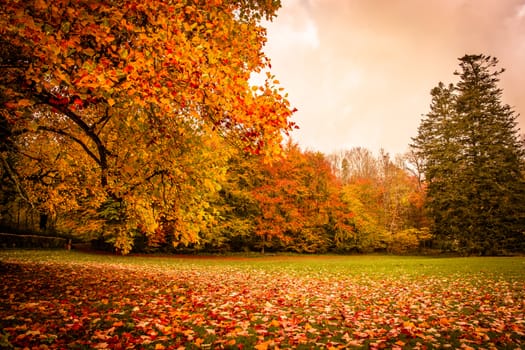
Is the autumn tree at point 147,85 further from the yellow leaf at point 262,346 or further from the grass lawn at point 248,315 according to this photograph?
the yellow leaf at point 262,346

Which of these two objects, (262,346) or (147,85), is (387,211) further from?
(147,85)

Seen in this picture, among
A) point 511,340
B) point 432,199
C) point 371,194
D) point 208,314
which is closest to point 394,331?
point 511,340

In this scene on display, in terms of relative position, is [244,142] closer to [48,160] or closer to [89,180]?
[89,180]

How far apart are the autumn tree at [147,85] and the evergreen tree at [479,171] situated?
31796 mm

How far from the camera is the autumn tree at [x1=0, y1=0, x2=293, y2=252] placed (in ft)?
13.6

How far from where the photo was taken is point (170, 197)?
7.72m

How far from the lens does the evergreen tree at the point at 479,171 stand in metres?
30.1

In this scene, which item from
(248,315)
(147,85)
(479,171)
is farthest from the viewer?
(479,171)

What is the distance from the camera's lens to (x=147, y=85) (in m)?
4.39

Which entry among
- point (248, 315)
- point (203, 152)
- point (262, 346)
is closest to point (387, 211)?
point (203, 152)

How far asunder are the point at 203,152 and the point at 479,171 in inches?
1304

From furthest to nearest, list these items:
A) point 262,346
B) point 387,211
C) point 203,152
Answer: point 387,211, point 203,152, point 262,346

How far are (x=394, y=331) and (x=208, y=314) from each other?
3319mm

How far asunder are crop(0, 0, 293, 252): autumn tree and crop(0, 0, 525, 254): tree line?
38 millimetres
